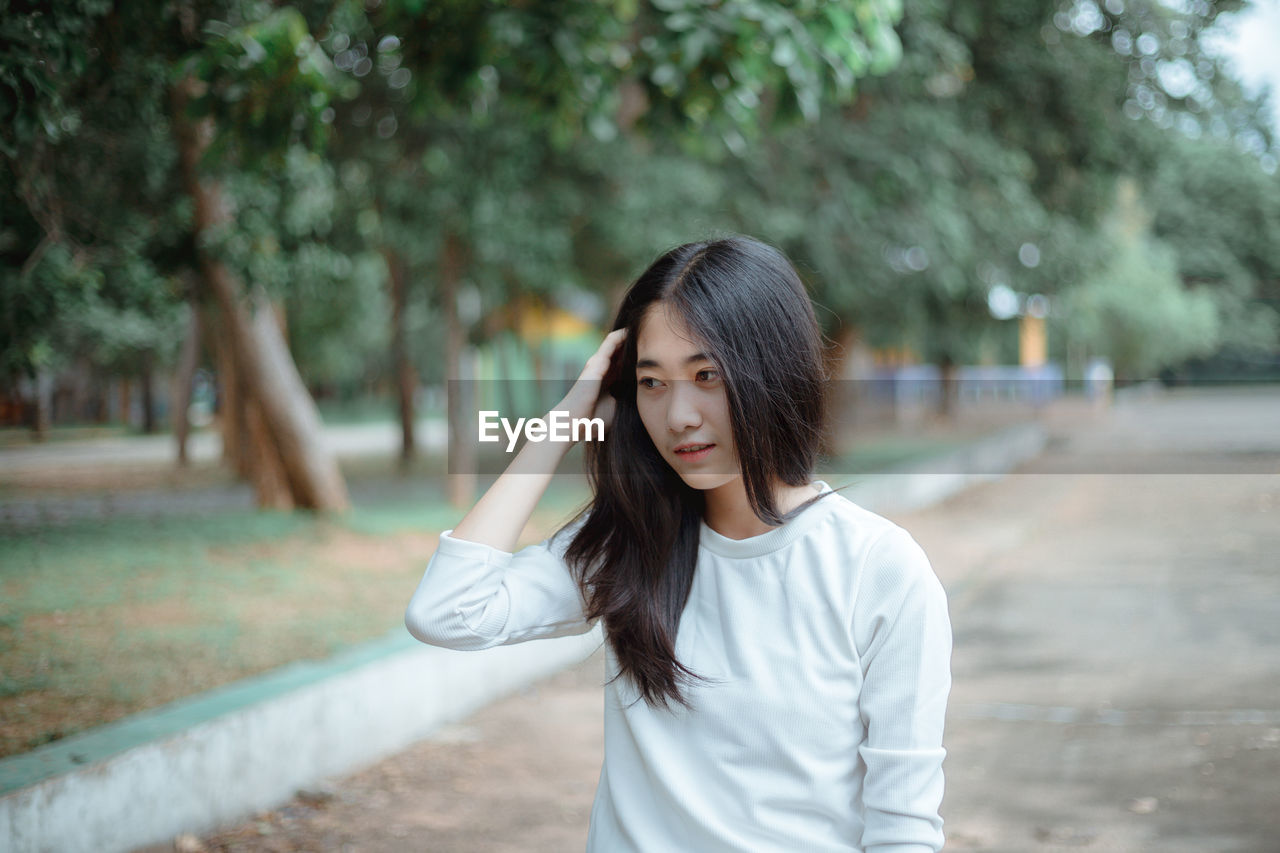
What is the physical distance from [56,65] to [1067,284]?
14128mm

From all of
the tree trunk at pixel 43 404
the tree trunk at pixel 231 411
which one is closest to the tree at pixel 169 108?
the tree trunk at pixel 43 404

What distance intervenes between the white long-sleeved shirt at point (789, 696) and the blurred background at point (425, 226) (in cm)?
36

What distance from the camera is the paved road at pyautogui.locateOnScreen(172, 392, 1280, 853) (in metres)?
4.17

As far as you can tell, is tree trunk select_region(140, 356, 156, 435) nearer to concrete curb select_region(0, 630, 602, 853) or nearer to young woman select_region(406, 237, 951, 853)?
concrete curb select_region(0, 630, 602, 853)

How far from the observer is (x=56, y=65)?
3344 mm

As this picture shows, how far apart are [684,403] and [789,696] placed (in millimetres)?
456

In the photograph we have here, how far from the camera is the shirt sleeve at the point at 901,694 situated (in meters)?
1.55

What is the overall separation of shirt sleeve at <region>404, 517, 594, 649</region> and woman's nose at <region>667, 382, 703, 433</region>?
0.38 m

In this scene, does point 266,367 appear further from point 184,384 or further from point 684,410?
point 684,410

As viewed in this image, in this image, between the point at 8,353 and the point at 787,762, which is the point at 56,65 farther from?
the point at 787,762

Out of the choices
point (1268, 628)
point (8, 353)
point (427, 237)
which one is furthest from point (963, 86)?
point (8, 353)

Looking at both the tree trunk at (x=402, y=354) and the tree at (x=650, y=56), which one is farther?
the tree trunk at (x=402, y=354)

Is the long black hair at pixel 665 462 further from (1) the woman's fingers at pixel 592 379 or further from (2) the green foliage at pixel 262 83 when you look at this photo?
(2) the green foliage at pixel 262 83

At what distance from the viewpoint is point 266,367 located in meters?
9.14
